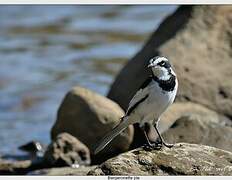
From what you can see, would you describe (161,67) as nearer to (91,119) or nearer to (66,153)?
(66,153)

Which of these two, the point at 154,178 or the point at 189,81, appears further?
the point at 189,81

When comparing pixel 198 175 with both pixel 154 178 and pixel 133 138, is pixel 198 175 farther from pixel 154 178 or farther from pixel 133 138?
pixel 133 138

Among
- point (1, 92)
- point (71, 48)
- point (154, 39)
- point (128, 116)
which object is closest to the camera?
point (128, 116)

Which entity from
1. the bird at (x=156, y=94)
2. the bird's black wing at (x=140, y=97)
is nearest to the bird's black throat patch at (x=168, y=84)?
the bird at (x=156, y=94)

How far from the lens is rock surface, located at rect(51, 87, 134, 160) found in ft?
31.0

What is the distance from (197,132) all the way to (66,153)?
140 centimetres

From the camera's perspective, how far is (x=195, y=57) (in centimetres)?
1055

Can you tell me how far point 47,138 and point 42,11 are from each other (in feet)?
22.7

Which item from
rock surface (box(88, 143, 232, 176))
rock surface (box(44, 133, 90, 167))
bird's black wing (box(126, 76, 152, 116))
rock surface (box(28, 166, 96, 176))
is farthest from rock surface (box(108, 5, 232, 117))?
rock surface (box(88, 143, 232, 176))

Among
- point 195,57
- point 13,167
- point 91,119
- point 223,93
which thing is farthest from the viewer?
point 195,57

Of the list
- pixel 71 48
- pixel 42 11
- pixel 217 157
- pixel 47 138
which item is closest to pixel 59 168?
pixel 47 138

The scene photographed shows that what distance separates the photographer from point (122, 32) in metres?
15.8

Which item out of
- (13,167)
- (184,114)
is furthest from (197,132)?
(13,167)

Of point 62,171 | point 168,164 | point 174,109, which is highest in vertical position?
point 168,164
